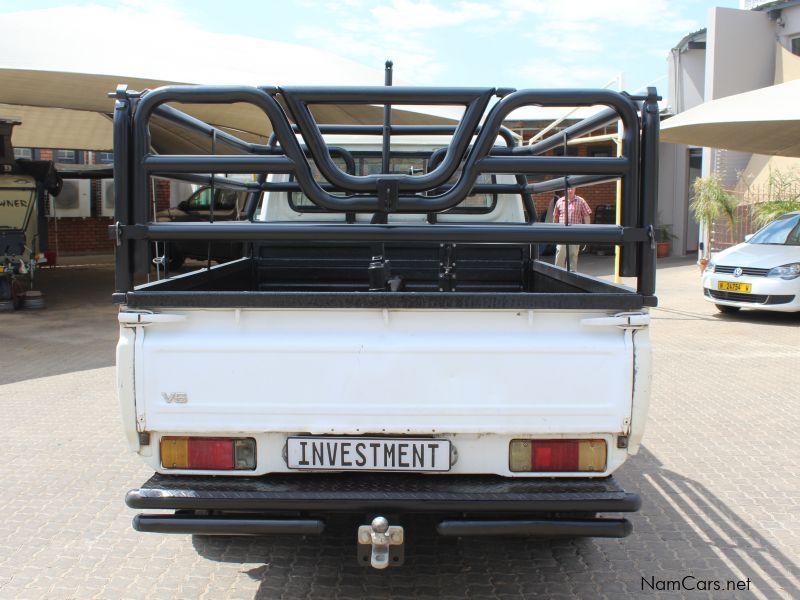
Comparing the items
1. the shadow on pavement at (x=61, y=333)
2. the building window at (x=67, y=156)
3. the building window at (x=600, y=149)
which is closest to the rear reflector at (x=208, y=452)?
the shadow on pavement at (x=61, y=333)

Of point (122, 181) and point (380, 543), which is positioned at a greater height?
point (122, 181)

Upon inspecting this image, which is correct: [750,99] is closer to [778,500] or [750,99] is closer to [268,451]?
[778,500]

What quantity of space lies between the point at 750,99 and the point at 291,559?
43.7 ft

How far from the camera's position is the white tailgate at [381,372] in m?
3.03

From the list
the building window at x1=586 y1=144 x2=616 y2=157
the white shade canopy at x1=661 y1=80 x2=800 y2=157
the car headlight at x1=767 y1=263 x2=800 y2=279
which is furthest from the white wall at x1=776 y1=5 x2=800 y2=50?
the car headlight at x1=767 y1=263 x2=800 y2=279

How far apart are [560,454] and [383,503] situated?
704 millimetres

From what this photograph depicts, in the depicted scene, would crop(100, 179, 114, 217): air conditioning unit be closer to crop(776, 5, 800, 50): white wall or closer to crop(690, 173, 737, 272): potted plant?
crop(690, 173, 737, 272): potted plant

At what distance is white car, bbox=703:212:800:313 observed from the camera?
1150 centimetres

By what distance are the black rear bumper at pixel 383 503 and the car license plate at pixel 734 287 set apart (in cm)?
958

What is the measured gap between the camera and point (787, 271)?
11578mm

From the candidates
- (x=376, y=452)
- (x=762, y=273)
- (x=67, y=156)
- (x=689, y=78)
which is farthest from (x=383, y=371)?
(x=67, y=156)

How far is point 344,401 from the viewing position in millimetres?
3057

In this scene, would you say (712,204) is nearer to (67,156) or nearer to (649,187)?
(649,187)

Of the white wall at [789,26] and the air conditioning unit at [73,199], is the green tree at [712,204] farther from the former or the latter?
the air conditioning unit at [73,199]
